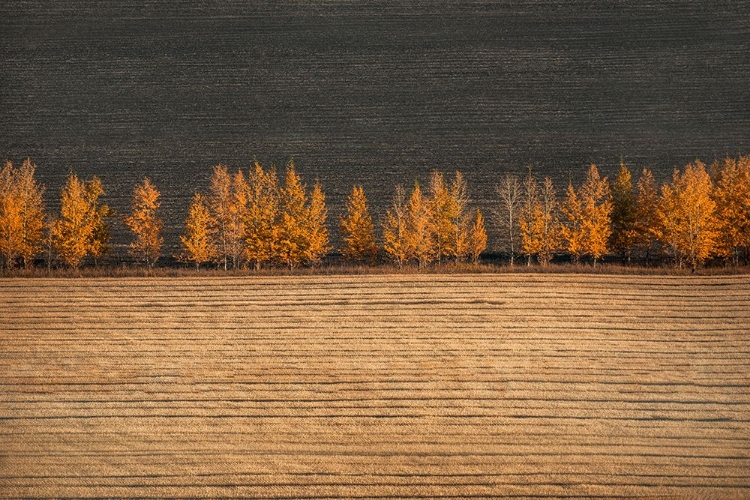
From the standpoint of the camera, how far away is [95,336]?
52.6 meters

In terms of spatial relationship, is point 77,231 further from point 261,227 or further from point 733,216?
point 733,216

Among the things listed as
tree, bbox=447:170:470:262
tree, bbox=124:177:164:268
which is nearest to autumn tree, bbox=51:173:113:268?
tree, bbox=124:177:164:268

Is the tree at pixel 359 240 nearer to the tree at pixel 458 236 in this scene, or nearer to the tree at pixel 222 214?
the tree at pixel 458 236

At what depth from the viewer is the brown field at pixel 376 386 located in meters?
40.9

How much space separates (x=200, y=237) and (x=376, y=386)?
1845 cm

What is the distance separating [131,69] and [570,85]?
121ft

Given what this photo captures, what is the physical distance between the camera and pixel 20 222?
61.2 metres

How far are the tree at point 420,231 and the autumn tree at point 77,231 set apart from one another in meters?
18.9

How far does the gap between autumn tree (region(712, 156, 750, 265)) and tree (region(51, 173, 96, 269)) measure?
37.9m

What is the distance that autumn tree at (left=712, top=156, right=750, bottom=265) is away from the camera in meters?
60.8

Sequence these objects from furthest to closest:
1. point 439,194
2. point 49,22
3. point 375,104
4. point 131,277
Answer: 1. point 49,22
2. point 375,104
3. point 439,194
4. point 131,277

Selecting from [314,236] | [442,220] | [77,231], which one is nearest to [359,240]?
[314,236]

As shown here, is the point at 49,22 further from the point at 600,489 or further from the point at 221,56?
the point at 600,489

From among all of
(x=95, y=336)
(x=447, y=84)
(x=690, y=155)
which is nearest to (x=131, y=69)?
(x=447, y=84)
